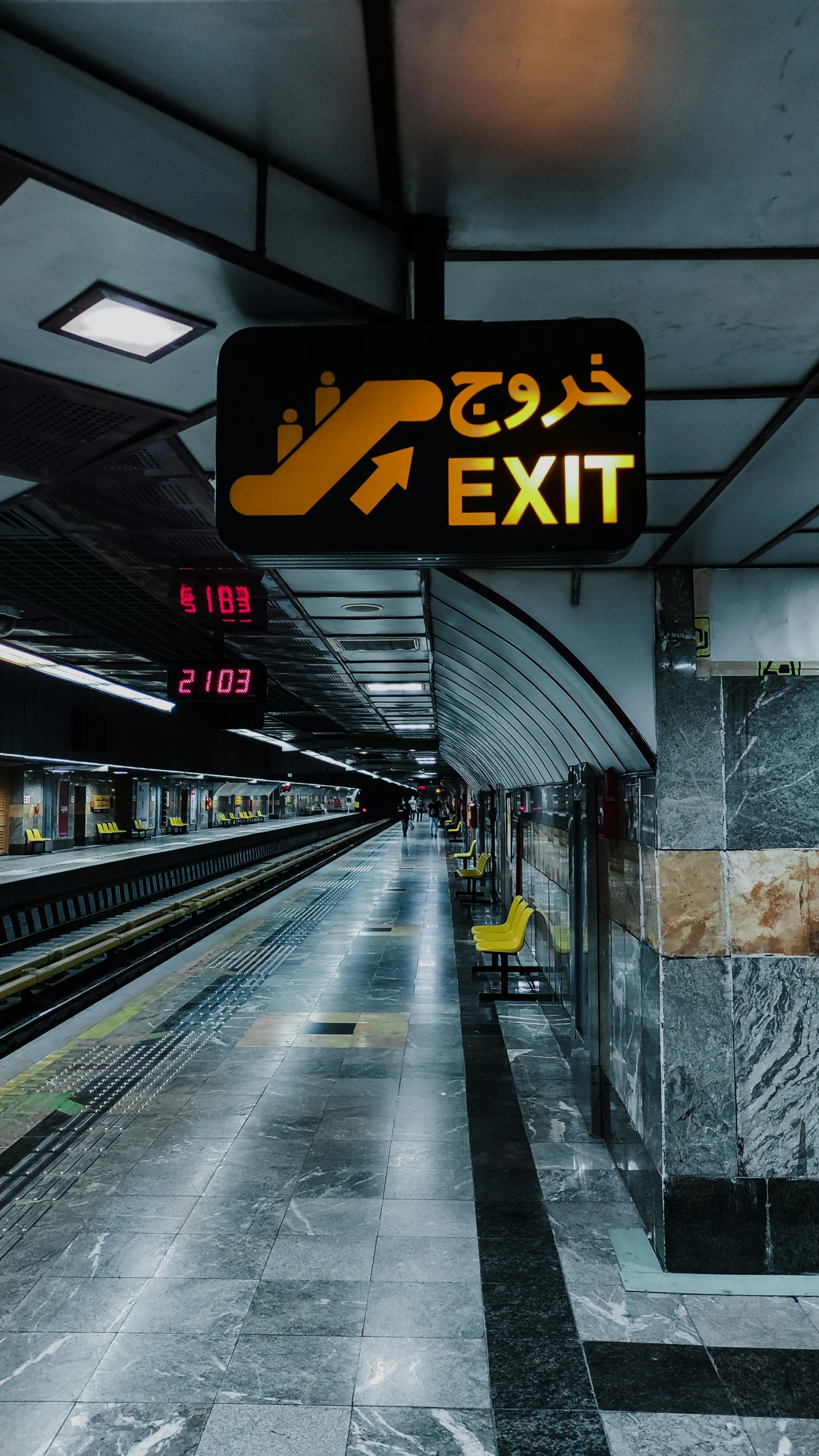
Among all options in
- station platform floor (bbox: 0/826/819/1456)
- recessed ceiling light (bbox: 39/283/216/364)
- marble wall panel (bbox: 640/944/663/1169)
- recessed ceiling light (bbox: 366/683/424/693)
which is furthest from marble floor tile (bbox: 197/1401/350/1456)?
recessed ceiling light (bbox: 366/683/424/693)

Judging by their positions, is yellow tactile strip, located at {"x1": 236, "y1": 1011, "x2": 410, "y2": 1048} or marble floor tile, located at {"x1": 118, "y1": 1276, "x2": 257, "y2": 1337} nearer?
marble floor tile, located at {"x1": 118, "y1": 1276, "x2": 257, "y2": 1337}

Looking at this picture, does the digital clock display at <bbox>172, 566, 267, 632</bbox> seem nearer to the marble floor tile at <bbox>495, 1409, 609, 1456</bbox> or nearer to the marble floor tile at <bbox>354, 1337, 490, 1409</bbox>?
the marble floor tile at <bbox>354, 1337, 490, 1409</bbox>

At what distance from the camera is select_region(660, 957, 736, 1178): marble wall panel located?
14.1 feet

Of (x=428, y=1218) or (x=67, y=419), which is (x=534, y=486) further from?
(x=428, y=1218)

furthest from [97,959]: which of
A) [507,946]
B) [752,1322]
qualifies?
A: [752,1322]

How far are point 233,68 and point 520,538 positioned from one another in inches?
47.4

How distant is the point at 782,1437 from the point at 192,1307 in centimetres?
234

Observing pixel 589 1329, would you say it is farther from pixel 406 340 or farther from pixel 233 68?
→ pixel 233 68

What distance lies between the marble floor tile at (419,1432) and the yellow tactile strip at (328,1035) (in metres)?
4.67

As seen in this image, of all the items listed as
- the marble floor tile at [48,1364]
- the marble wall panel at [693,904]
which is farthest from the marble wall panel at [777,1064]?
the marble floor tile at [48,1364]

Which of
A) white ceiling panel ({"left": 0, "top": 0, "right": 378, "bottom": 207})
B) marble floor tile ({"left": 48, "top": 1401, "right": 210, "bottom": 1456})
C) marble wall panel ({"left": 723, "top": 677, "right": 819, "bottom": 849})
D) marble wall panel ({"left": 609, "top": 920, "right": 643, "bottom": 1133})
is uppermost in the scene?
white ceiling panel ({"left": 0, "top": 0, "right": 378, "bottom": 207})

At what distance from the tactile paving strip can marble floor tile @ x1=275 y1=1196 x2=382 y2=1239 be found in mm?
1314

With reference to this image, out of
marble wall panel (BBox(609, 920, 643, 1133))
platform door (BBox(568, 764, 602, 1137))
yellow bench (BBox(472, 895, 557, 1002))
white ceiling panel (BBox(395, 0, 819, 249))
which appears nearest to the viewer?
white ceiling panel (BBox(395, 0, 819, 249))

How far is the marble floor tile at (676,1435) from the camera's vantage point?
118 inches
